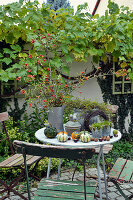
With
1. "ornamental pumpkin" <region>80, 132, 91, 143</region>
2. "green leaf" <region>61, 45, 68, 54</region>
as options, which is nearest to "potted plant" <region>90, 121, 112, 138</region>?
"ornamental pumpkin" <region>80, 132, 91, 143</region>

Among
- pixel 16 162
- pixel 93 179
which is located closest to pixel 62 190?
pixel 16 162

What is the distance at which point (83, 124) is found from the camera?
8.95ft

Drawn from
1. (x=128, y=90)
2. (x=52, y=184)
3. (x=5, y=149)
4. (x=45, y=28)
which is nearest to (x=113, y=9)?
(x=45, y=28)

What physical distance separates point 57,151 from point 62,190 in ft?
1.79

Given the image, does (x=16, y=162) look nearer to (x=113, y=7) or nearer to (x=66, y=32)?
(x=66, y=32)

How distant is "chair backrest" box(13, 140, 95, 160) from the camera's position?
1677 millimetres

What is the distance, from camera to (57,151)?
5.63 ft

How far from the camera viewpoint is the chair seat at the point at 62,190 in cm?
194

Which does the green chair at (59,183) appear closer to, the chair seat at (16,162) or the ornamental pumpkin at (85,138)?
the ornamental pumpkin at (85,138)

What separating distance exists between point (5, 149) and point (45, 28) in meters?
2.58

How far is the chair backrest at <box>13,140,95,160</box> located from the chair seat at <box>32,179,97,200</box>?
0.46m

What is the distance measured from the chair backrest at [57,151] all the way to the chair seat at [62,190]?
0.46 meters

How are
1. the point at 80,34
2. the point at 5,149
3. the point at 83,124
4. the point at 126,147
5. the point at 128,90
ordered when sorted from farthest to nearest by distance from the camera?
the point at 128,90 < the point at 126,147 < the point at 80,34 < the point at 5,149 < the point at 83,124

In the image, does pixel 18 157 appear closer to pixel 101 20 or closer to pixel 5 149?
pixel 5 149
